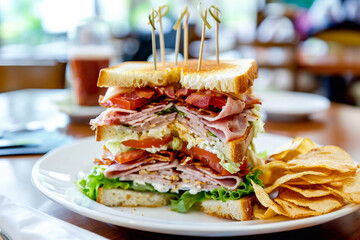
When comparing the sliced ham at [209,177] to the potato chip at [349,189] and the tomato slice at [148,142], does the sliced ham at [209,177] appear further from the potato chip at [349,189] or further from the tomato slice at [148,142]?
the potato chip at [349,189]

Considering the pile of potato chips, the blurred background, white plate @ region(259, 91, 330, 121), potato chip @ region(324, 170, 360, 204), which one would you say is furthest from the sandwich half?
the blurred background

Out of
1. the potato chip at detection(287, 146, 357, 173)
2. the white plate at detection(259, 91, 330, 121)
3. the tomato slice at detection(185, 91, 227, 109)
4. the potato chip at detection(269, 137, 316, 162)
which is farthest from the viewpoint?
the white plate at detection(259, 91, 330, 121)

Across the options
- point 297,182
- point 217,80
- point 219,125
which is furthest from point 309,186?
point 217,80

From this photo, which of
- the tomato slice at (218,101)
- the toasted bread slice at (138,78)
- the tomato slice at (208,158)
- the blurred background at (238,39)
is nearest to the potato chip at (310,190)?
the tomato slice at (208,158)

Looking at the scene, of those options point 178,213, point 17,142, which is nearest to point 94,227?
point 178,213

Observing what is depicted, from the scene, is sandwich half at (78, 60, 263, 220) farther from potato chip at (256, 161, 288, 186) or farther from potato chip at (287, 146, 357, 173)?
potato chip at (287, 146, 357, 173)

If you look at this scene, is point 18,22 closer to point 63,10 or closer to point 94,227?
point 63,10
